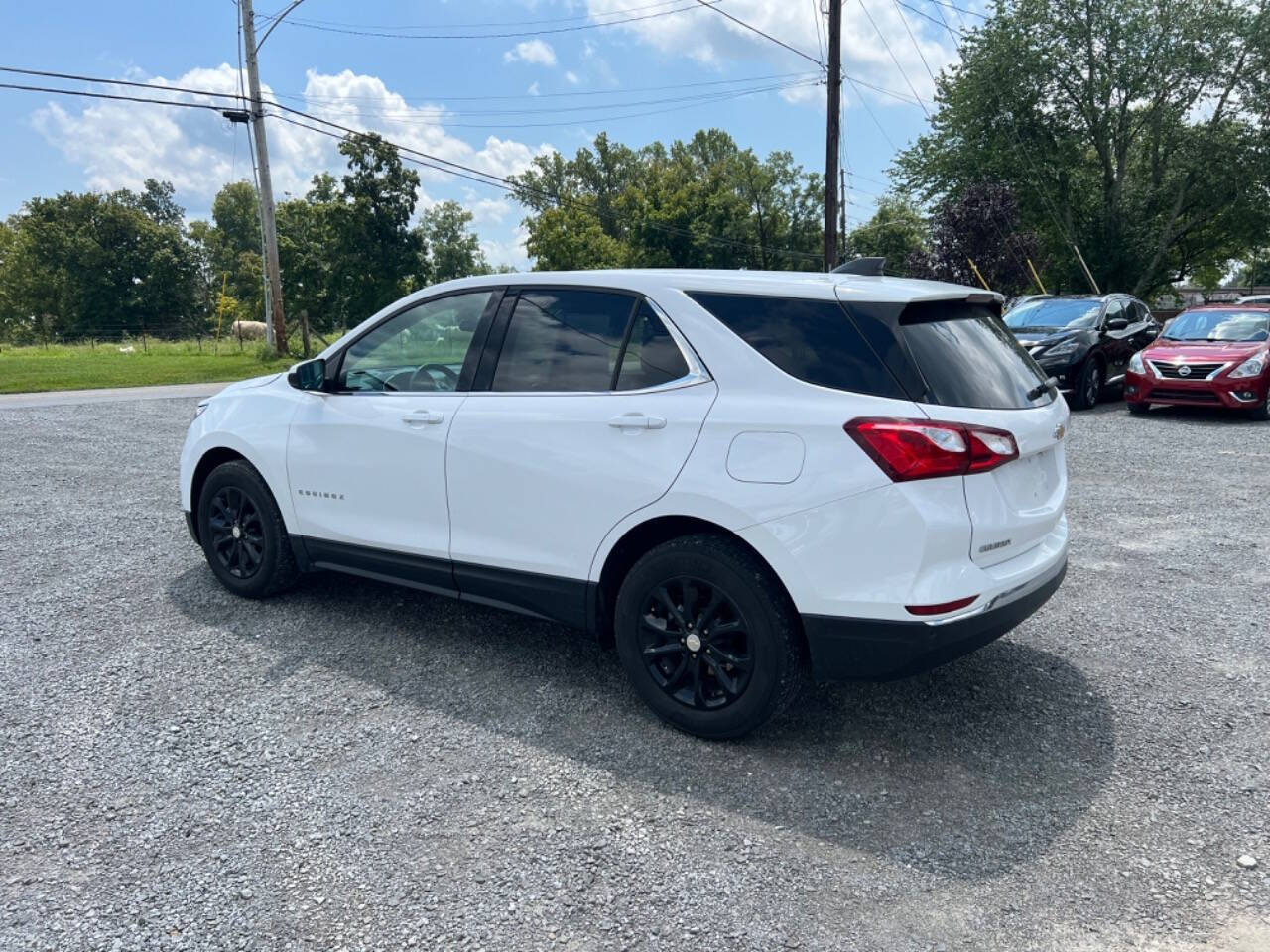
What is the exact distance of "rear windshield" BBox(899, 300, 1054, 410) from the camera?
3064 millimetres

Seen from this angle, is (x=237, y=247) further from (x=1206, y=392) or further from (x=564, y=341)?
(x=564, y=341)

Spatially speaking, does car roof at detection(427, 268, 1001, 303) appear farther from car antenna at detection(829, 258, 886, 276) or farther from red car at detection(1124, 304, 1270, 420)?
red car at detection(1124, 304, 1270, 420)

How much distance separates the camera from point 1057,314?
13.8 m

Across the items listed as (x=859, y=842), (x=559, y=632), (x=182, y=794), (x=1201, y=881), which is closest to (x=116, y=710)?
(x=182, y=794)

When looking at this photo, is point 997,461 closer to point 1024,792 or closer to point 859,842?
point 1024,792

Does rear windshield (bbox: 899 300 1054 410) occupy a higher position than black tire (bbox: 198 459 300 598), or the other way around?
rear windshield (bbox: 899 300 1054 410)

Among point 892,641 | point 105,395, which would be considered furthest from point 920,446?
point 105,395

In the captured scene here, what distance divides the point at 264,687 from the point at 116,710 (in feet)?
1.84

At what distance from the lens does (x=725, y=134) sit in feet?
264

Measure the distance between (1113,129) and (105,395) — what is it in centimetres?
3360

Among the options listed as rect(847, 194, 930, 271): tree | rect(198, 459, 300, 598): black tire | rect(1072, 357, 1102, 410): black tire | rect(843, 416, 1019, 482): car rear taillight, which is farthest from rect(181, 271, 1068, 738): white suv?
rect(847, 194, 930, 271): tree

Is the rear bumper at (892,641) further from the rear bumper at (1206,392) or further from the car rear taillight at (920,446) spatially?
the rear bumper at (1206,392)

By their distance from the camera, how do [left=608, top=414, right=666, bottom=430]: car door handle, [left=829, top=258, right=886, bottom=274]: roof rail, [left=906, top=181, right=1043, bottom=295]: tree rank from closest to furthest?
1. [left=608, top=414, right=666, bottom=430]: car door handle
2. [left=829, top=258, right=886, bottom=274]: roof rail
3. [left=906, top=181, right=1043, bottom=295]: tree

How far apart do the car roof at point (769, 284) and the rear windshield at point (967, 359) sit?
0.07m
